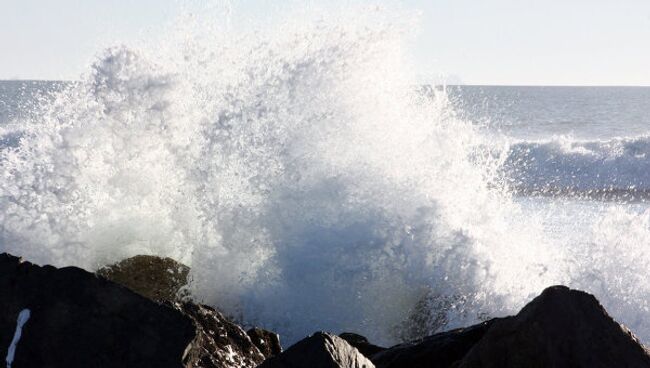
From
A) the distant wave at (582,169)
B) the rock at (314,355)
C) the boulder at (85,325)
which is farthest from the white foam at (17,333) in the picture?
the distant wave at (582,169)

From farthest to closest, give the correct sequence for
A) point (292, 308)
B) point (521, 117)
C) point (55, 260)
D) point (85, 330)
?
point (521, 117), point (55, 260), point (292, 308), point (85, 330)

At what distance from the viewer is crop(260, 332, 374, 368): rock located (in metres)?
3.30

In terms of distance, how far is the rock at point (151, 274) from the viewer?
22.9 ft

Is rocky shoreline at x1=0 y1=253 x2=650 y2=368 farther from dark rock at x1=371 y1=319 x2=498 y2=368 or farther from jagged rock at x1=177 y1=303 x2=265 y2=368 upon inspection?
dark rock at x1=371 y1=319 x2=498 y2=368

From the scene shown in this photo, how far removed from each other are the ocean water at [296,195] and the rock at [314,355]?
11.0 feet

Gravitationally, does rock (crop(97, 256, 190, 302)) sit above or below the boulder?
below

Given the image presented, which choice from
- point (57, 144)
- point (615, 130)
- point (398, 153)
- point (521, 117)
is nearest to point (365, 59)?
point (398, 153)

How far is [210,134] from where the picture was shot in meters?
8.33

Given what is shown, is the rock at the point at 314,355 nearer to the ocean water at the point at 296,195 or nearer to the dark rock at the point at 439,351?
the dark rock at the point at 439,351

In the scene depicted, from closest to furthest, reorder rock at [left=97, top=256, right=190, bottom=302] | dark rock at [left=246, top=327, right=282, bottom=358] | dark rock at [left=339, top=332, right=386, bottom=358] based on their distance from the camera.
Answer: dark rock at [left=246, top=327, right=282, bottom=358], dark rock at [left=339, top=332, right=386, bottom=358], rock at [left=97, top=256, right=190, bottom=302]

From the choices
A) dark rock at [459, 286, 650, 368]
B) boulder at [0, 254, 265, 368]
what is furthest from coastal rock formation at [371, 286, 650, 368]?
boulder at [0, 254, 265, 368]

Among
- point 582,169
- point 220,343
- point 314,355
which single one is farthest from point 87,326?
point 582,169

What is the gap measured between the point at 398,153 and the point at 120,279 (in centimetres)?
245

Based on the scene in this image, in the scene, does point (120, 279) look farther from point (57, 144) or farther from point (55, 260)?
point (57, 144)
